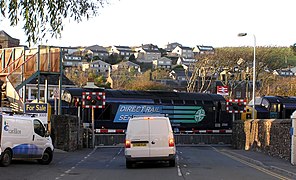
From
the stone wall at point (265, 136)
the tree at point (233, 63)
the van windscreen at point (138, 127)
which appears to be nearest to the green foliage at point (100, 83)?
the tree at point (233, 63)

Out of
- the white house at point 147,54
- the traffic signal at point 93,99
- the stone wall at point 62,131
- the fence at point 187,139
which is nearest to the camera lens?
the stone wall at point 62,131

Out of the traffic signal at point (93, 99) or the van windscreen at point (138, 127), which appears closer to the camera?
the van windscreen at point (138, 127)

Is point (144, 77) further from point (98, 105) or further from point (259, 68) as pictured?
point (98, 105)

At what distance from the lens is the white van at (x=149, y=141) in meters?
20.7

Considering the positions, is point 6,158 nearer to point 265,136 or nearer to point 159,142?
point 159,142

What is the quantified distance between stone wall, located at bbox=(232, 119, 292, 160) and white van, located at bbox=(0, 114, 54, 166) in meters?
11.3

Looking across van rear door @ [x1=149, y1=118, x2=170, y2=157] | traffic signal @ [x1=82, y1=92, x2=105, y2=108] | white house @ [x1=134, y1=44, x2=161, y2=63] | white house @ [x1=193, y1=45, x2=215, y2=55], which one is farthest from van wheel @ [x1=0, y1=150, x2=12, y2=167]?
white house @ [x1=134, y1=44, x2=161, y2=63]

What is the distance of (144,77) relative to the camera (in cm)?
9012

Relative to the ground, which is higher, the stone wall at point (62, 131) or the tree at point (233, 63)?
the tree at point (233, 63)

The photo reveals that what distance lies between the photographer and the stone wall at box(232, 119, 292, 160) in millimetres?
25672

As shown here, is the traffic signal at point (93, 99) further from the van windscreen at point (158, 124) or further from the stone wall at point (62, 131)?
the van windscreen at point (158, 124)

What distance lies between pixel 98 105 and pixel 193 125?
13154 mm

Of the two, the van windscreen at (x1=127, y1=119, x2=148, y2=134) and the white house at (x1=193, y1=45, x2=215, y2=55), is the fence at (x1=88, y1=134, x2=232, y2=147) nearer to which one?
the van windscreen at (x1=127, y1=119, x2=148, y2=134)

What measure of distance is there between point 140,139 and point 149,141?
374mm
